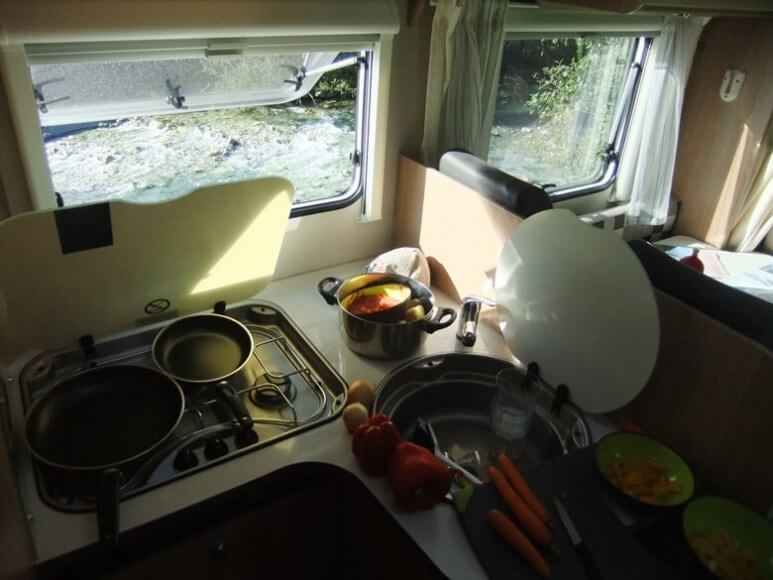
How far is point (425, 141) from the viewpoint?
4.69 ft

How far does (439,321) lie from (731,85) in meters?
1.39

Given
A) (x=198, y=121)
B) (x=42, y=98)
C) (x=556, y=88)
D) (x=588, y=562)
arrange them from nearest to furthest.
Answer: (x=588, y=562), (x=42, y=98), (x=198, y=121), (x=556, y=88)

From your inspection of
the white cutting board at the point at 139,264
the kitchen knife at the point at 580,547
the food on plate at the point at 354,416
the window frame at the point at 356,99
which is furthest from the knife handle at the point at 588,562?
the window frame at the point at 356,99

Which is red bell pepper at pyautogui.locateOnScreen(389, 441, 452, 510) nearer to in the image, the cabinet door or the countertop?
the countertop

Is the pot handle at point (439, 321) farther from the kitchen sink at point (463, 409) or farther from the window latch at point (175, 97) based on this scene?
the window latch at point (175, 97)

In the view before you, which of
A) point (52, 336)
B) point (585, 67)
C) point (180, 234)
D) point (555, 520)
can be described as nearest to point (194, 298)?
point (180, 234)

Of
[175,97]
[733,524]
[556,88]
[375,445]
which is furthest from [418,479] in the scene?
[556,88]

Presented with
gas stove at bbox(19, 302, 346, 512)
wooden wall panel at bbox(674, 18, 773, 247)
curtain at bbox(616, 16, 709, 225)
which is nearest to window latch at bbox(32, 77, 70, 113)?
gas stove at bbox(19, 302, 346, 512)

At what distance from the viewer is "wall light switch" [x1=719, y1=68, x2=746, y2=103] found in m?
1.86

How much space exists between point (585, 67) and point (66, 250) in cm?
158

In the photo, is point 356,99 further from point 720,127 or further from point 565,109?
point 720,127

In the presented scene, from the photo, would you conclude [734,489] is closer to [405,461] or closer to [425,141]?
[405,461]

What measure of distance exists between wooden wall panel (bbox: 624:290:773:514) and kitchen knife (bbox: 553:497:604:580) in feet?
0.86

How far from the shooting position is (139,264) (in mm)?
1094
